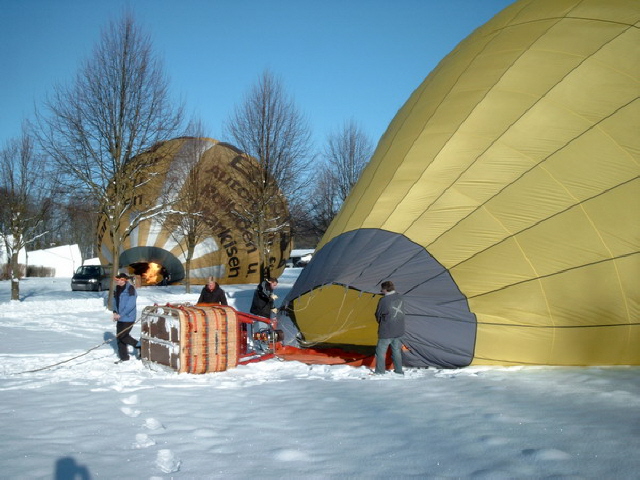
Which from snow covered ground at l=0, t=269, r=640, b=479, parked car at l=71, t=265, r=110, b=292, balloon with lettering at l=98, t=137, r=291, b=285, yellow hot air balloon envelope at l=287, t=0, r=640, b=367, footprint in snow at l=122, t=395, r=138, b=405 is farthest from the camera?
parked car at l=71, t=265, r=110, b=292

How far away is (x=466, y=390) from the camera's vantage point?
5.14 metres

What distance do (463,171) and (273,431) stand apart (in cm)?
385

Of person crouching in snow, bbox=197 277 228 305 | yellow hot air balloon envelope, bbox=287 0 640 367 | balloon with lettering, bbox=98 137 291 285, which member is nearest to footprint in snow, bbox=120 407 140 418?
yellow hot air balloon envelope, bbox=287 0 640 367

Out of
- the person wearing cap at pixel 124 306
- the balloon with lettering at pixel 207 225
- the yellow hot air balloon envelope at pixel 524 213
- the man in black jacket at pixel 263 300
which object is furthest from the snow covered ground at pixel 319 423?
the balloon with lettering at pixel 207 225

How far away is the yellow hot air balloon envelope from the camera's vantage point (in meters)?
5.94

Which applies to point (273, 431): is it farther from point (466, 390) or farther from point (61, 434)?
point (466, 390)

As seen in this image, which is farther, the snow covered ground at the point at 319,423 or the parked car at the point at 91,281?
the parked car at the point at 91,281

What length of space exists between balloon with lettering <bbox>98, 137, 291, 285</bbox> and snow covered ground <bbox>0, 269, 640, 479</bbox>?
43.6 ft

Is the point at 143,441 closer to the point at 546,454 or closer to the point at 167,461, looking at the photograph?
the point at 167,461

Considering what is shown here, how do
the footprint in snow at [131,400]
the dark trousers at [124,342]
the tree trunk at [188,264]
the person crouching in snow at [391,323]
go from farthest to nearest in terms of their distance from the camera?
1. the tree trunk at [188,264]
2. the dark trousers at [124,342]
3. the person crouching in snow at [391,323]
4. the footprint in snow at [131,400]

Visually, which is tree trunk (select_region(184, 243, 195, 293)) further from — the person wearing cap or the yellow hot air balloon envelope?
the yellow hot air balloon envelope

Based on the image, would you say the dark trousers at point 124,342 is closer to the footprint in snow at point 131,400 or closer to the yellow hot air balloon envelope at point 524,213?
the footprint in snow at point 131,400

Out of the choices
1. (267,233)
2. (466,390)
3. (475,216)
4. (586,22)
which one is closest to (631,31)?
(586,22)

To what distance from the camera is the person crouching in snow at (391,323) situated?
20.1ft
